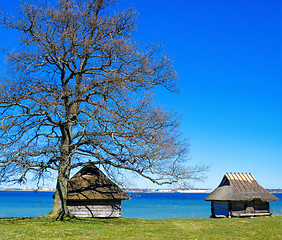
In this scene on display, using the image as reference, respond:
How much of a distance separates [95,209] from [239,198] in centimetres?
1292

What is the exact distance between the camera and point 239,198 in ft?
89.9

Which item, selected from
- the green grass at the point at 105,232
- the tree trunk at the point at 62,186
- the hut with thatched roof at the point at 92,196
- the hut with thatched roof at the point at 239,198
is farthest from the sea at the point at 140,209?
the tree trunk at the point at 62,186

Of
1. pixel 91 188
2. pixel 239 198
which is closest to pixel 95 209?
pixel 91 188

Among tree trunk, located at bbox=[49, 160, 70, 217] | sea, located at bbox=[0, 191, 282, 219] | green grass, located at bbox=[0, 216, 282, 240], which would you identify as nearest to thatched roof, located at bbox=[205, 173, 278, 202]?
sea, located at bbox=[0, 191, 282, 219]

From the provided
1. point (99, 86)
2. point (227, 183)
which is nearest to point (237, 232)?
point (99, 86)

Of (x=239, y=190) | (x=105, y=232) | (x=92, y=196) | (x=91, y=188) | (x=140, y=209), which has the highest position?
(x=91, y=188)

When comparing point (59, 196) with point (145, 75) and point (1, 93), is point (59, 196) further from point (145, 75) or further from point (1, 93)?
point (145, 75)

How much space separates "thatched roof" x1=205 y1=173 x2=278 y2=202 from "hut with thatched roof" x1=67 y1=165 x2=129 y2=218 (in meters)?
10.3

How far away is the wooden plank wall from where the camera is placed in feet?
71.6

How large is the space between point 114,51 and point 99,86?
7.86 feet

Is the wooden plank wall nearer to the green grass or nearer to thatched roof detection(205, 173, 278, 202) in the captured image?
the green grass

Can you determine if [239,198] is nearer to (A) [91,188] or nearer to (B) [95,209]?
(B) [95,209]

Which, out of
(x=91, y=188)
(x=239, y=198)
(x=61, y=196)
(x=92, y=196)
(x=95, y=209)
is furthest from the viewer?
(x=239, y=198)

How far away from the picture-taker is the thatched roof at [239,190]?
91.3ft
